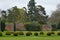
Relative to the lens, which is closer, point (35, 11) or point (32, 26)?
point (32, 26)

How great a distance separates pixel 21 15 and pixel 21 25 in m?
8.42

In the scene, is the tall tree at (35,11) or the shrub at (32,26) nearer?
the shrub at (32,26)

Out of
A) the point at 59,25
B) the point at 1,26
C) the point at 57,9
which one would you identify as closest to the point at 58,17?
the point at 57,9

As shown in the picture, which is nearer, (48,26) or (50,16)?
(48,26)

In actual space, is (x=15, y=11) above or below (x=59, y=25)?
above

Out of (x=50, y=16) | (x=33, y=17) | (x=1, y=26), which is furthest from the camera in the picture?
(x=50, y=16)

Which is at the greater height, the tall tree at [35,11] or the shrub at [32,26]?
the tall tree at [35,11]

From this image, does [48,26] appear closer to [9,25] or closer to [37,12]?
[9,25]

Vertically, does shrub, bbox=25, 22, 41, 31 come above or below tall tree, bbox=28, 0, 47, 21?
below

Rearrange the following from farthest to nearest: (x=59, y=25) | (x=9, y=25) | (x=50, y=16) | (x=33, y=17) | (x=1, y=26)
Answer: (x=50, y=16) → (x=33, y=17) → (x=59, y=25) → (x=9, y=25) → (x=1, y=26)

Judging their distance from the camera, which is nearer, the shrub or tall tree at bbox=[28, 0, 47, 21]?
the shrub

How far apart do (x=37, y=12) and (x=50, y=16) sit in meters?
7.57

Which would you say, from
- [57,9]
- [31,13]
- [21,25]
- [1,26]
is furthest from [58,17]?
[1,26]

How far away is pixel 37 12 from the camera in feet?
262
